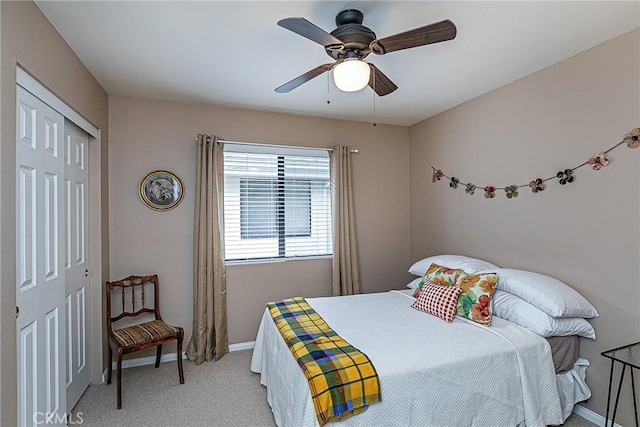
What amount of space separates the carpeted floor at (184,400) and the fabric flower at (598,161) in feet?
5.90

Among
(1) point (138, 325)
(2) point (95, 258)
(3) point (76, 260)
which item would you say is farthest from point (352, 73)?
(1) point (138, 325)

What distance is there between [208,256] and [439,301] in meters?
2.24

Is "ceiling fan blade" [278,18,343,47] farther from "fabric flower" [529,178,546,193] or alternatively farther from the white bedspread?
"fabric flower" [529,178,546,193]

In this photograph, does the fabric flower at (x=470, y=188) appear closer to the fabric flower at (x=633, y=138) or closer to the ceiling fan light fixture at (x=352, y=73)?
the fabric flower at (x=633, y=138)

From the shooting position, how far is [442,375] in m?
1.87

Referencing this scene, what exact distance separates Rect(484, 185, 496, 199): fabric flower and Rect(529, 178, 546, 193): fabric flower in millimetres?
372

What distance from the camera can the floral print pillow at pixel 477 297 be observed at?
239 cm

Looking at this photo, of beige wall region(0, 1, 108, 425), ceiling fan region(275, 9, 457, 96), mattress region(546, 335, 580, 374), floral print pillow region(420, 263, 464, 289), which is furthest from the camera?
floral print pillow region(420, 263, 464, 289)

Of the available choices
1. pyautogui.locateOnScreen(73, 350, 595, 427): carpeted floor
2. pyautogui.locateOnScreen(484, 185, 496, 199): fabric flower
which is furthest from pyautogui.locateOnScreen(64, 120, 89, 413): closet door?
pyautogui.locateOnScreen(484, 185, 496, 199): fabric flower

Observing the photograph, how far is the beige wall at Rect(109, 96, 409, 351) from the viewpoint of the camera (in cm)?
322

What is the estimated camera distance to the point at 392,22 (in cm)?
200

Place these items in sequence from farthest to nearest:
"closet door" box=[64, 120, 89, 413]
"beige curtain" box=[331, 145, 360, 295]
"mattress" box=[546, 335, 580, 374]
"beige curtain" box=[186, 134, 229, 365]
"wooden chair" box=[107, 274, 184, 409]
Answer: "beige curtain" box=[331, 145, 360, 295] → "beige curtain" box=[186, 134, 229, 365] → "wooden chair" box=[107, 274, 184, 409] → "closet door" box=[64, 120, 89, 413] → "mattress" box=[546, 335, 580, 374]

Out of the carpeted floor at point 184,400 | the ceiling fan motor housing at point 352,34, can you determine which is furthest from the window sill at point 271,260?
the ceiling fan motor housing at point 352,34

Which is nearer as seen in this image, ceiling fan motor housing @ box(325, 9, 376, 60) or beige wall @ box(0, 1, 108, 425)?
beige wall @ box(0, 1, 108, 425)
